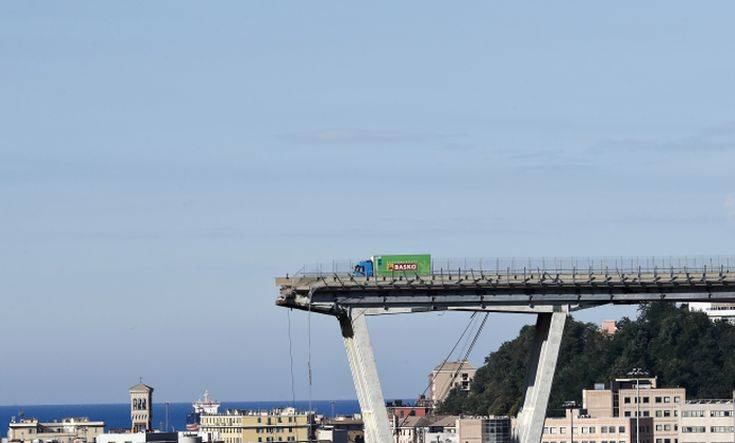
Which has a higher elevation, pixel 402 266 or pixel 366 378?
pixel 402 266

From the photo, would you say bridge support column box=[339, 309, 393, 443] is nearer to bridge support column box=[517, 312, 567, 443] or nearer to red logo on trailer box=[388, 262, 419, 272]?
red logo on trailer box=[388, 262, 419, 272]

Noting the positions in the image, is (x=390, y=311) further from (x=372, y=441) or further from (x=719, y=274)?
(x=719, y=274)

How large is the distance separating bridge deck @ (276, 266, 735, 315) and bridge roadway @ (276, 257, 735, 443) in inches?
2.0

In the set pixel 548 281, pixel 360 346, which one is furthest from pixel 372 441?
pixel 548 281

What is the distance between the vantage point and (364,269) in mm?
113938

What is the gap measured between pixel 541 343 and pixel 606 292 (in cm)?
420

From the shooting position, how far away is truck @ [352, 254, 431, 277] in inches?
4471

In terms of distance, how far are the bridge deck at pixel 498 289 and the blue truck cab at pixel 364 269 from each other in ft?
1.35

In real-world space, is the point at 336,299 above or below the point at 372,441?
above

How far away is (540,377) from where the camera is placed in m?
114

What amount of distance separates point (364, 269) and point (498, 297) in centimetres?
689

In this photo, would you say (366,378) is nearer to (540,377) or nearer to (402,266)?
(402,266)

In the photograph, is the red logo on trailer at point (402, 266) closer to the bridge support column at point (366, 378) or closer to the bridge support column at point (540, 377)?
the bridge support column at point (366, 378)

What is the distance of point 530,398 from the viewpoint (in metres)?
114
